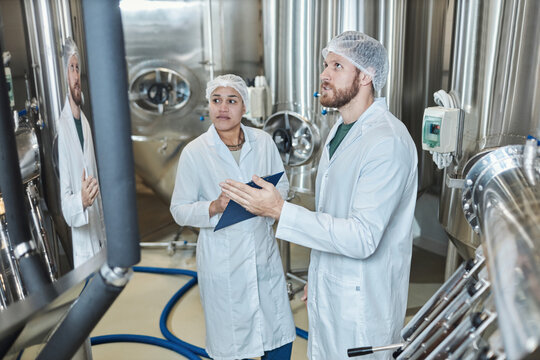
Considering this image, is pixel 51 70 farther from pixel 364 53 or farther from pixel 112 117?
pixel 364 53

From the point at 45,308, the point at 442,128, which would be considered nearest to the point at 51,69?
the point at 45,308

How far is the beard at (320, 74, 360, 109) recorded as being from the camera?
1.46 m

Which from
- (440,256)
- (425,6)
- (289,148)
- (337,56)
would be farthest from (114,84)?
(440,256)

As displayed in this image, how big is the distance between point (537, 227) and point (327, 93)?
2.96 ft

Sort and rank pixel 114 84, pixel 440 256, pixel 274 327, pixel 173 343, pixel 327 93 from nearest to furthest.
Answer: pixel 114 84 < pixel 327 93 < pixel 274 327 < pixel 173 343 < pixel 440 256

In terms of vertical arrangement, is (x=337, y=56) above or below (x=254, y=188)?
above

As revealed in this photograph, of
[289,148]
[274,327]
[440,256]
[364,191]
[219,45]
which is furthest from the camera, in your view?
[440,256]

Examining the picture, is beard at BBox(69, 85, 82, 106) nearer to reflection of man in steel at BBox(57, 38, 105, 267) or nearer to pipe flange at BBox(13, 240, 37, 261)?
reflection of man in steel at BBox(57, 38, 105, 267)

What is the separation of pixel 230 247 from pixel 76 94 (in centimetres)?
102

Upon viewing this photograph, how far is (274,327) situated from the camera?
1.72m

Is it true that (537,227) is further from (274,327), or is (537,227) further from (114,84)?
(274,327)

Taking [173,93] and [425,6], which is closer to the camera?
[425,6]

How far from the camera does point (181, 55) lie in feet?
9.81

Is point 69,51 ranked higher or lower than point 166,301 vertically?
higher
